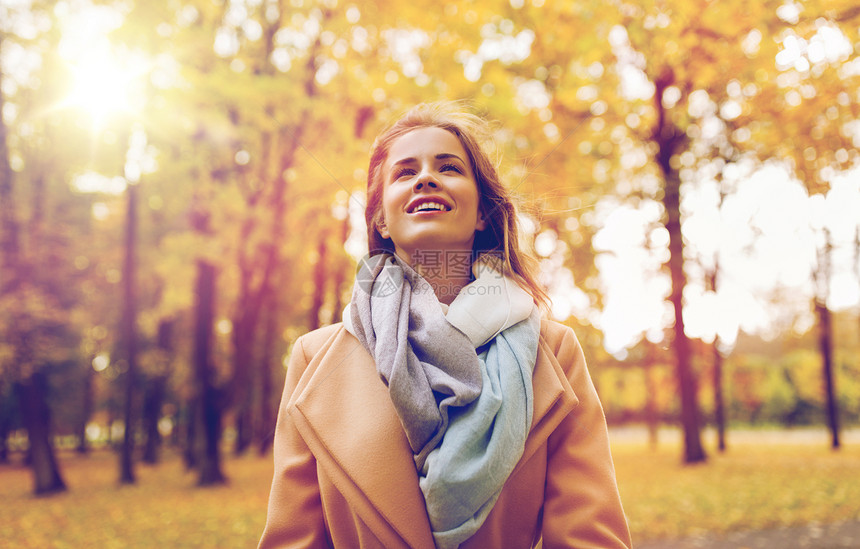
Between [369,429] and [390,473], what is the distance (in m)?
0.13

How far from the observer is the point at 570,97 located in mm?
7512

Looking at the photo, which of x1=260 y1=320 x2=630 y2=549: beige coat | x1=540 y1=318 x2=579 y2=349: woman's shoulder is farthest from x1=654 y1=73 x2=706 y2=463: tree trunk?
x1=260 y1=320 x2=630 y2=549: beige coat

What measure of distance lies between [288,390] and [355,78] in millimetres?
7812

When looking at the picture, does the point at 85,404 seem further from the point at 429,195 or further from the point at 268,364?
the point at 429,195

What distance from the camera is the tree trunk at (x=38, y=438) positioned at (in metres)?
11.1

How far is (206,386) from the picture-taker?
37.9 feet

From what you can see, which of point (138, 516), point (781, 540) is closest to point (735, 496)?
point (781, 540)

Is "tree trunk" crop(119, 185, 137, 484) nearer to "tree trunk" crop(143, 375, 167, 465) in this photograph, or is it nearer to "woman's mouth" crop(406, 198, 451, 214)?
"tree trunk" crop(143, 375, 167, 465)

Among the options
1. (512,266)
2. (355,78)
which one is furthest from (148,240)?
(512,266)

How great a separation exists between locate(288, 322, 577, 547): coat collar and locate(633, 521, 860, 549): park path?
5.52 metres

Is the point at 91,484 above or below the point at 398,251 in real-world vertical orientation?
below

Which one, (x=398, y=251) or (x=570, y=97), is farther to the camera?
(x=570, y=97)

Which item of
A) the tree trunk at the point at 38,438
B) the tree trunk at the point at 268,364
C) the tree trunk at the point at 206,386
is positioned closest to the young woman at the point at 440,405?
the tree trunk at the point at 206,386

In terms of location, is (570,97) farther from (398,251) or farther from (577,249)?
(398,251)
